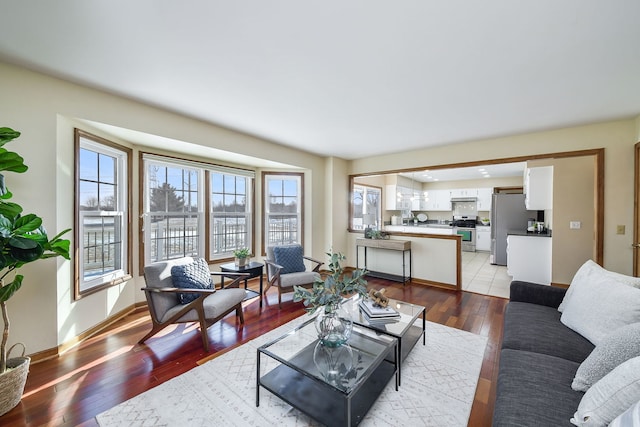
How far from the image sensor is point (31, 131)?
2.10m

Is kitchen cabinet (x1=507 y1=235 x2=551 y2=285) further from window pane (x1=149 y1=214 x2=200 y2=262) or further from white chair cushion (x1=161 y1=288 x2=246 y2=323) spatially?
window pane (x1=149 y1=214 x2=200 y2=262)

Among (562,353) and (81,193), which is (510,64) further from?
(81,193)

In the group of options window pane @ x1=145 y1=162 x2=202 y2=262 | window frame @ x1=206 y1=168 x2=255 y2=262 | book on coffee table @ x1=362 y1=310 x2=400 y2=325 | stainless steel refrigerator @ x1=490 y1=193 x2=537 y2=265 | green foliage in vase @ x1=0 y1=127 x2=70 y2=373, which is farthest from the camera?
stainless steel refrigerator @ x1=490 y1=193 x2=537 y2=265

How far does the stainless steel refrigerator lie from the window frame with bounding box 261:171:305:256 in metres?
4.64

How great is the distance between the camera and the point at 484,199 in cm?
762

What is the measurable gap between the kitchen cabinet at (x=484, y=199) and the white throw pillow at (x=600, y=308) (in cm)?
641

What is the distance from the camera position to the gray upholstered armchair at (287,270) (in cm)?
349

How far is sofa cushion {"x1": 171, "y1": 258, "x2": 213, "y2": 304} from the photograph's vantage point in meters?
2.59

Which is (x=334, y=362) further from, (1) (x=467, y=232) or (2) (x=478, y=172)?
(1) (x=467, y=232)

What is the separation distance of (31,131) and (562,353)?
4.24 meters

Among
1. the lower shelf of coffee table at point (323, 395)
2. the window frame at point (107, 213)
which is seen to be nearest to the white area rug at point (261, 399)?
the lower shelf of coffee table at point (323, 395)

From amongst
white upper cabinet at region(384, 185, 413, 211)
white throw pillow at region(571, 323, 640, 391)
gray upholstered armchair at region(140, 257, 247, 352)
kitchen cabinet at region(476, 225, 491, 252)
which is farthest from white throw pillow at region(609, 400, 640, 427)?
kitchen cabinet at region(476, 225, 491, 252)

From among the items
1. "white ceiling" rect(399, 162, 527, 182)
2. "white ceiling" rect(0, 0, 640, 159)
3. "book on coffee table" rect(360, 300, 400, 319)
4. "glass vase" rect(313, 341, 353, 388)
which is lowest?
"glass vase" rect(313, 341, 353, 388)

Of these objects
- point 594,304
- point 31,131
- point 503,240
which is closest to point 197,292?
point 31,131
